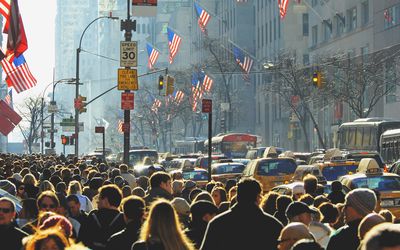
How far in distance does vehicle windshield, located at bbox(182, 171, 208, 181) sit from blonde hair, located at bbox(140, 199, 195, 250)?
26.0m

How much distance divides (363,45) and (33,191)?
64691mm

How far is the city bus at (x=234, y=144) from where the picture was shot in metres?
68.8

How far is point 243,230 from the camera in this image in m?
9.25

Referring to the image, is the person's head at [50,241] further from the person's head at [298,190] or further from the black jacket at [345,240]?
the person's head at [298,190]

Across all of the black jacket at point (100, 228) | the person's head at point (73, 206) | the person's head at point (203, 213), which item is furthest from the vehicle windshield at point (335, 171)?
the person's head at point (203, 213)

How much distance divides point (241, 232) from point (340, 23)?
78.8 m

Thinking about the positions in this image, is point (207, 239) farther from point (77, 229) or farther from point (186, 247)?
point (77, 229)

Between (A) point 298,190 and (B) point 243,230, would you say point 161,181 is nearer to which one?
(A) point 298,190

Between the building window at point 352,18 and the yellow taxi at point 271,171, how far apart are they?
51.4 m

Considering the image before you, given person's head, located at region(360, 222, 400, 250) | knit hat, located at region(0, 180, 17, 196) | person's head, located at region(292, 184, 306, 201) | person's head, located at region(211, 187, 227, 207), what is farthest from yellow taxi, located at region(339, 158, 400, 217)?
person's head, located at region(360, 222, 400, 250)

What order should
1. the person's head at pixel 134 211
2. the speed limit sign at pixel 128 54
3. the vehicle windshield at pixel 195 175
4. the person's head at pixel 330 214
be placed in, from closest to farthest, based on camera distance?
the person's head at pixel 134 211, the person's head at pixel 330 214, the vehicle windshield at pixel 195 175, the speed limit sign at pixel 128 54

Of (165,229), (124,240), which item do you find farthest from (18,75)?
(165,229)

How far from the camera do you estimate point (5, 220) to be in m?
10.4

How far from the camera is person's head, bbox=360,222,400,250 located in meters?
5.28
